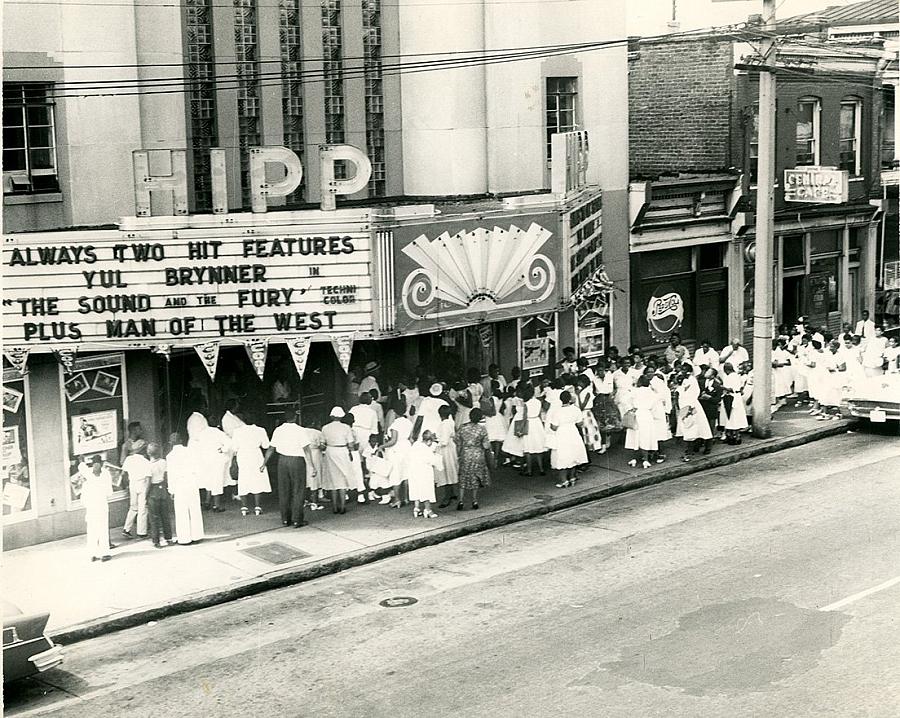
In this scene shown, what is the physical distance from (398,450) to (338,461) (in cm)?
88

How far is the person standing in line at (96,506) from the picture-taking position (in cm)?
1446

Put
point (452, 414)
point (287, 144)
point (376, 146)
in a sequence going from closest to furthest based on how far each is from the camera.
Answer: point (452, 414), point (287, 144), point (376, 146)

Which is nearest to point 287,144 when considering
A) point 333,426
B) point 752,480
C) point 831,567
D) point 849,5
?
point 333,426

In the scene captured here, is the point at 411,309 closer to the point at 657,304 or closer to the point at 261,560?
the point at 261,560

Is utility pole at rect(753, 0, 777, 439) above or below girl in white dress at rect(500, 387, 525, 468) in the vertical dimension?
above

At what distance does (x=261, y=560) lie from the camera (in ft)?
48.0

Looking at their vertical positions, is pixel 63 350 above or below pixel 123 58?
below

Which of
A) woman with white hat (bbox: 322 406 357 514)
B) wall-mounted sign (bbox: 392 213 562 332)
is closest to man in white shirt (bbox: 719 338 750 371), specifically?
wall-mounted sign (bbox: 392 213 562 332)

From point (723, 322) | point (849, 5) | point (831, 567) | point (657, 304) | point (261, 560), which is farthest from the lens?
point (849, 5)

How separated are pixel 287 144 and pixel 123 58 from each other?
12.7 feet

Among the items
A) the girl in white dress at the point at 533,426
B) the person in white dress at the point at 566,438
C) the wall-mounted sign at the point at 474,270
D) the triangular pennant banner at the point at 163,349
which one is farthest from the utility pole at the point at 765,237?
the triangular pennant banner at the point at 163,349

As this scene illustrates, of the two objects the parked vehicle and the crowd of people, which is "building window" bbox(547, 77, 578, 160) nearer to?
the crowd of people

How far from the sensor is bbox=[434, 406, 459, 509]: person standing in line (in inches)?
660

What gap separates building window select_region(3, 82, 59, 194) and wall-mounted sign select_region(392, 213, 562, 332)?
4932 millimetres
